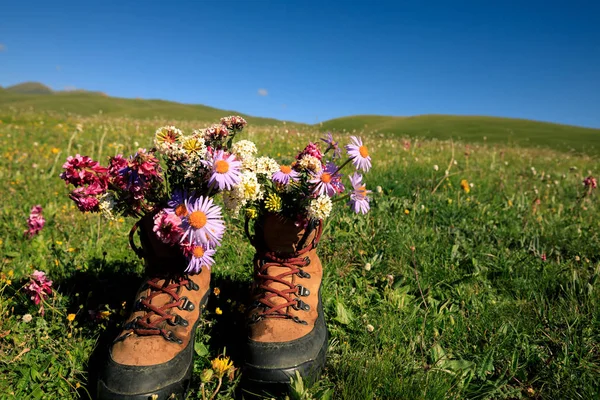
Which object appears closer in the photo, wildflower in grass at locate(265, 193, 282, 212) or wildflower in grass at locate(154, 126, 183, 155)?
wildflower in grass at locate(154, 126, 183, 155)

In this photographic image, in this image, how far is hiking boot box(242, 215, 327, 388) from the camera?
6.93 ft

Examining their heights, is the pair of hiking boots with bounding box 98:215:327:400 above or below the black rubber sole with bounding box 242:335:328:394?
above

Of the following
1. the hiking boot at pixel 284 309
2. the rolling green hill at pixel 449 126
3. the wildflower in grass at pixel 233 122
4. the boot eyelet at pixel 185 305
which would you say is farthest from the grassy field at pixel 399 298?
the rolling green hill at pixel 449 126

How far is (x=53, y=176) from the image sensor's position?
6.21 m

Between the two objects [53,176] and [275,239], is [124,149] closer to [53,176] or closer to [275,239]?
[53,176]

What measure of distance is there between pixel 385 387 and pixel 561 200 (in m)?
5.83

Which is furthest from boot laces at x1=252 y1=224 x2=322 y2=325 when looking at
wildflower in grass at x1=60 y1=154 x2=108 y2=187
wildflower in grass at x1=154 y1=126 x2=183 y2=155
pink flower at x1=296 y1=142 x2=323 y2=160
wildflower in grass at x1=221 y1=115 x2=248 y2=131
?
wildflower in grass at x1=60 y1=154 x2=108 y2=187

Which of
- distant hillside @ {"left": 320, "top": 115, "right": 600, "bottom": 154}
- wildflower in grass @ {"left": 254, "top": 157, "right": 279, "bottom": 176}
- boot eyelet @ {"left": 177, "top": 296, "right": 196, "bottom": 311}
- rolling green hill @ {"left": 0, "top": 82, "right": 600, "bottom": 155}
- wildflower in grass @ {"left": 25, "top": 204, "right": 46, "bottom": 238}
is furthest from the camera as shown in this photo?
distant hillside @ {"left": 320, "top": 115, "right": 600, "bottom": 154}

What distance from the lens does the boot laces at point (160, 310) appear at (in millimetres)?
2145

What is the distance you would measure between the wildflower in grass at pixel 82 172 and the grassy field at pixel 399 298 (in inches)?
43.4

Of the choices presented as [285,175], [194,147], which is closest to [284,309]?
[285,175]

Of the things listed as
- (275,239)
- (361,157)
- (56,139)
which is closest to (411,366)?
(275,239)

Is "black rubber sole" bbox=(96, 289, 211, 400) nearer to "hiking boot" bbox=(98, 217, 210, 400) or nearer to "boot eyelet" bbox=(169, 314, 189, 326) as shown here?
"hiking boot" bbox=(98, 217, 210, 400)

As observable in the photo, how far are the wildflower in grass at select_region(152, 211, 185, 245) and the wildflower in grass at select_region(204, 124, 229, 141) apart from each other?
1.56 feet
